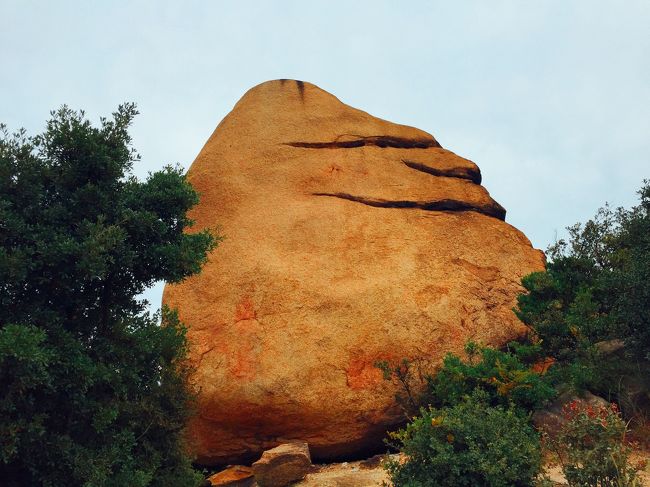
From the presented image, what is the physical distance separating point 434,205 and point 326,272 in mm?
3664

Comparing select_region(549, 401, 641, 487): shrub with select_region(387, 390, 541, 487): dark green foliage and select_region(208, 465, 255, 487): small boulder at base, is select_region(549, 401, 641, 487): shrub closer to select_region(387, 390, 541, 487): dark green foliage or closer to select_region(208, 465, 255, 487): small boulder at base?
select_region(387, 390, 541, 487): dark green foliage

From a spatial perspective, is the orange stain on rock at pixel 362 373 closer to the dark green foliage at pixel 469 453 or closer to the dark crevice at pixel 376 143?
the dark green foliage at pixel 469 453

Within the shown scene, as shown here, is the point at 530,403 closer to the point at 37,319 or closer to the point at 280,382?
the point at 280,382

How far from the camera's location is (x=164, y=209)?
10727mm

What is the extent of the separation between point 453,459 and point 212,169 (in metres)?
9.86

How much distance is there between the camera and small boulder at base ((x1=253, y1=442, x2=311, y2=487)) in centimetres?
1230

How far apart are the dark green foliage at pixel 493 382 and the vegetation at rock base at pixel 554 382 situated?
18 mm

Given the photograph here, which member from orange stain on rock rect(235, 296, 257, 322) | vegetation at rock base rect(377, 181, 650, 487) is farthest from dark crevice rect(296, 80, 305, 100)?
vegetation at rock base rect(377, 181, 650, 487)

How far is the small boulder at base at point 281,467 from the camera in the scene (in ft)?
40.3

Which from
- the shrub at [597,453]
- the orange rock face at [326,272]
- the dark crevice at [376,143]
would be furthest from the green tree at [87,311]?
the dark crevice at [376,143]

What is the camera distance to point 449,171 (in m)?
17.9

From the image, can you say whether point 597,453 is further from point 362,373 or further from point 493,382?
point 362,373

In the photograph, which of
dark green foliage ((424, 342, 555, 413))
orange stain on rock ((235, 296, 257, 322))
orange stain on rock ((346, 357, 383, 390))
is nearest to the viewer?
dark green foliage ((424, 342, 555, 413))

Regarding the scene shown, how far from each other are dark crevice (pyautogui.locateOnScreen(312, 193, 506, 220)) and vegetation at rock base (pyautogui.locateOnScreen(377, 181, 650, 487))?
2.68 m
